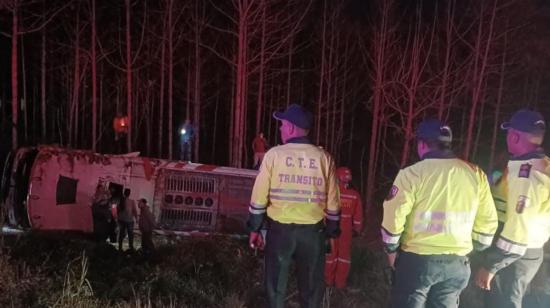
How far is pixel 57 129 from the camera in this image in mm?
24859

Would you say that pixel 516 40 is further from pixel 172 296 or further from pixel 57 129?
pixel 57 129

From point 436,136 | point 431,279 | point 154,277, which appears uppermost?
point 436,136

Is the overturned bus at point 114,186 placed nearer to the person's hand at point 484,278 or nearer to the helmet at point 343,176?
the helmet at point 343,176

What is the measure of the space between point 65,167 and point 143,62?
11.4m

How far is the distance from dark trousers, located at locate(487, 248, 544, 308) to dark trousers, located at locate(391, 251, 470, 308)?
65 centimetres

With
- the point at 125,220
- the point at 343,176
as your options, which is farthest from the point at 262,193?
the point at 125,220

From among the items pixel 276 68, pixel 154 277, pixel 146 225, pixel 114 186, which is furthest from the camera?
pixel 276 68

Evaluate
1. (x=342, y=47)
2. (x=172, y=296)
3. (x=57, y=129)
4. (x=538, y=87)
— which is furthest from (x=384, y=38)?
(x=57, y=129)

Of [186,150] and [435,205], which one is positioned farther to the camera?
[186,150]

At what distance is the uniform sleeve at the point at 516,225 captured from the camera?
12.0 feet

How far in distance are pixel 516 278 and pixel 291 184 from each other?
1.71m

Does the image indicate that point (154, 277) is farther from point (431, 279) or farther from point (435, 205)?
point (435, 205)

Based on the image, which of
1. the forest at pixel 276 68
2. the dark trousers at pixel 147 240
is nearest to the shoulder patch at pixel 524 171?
the dark trousers at pixel 147 240

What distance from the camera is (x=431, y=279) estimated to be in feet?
11.1
